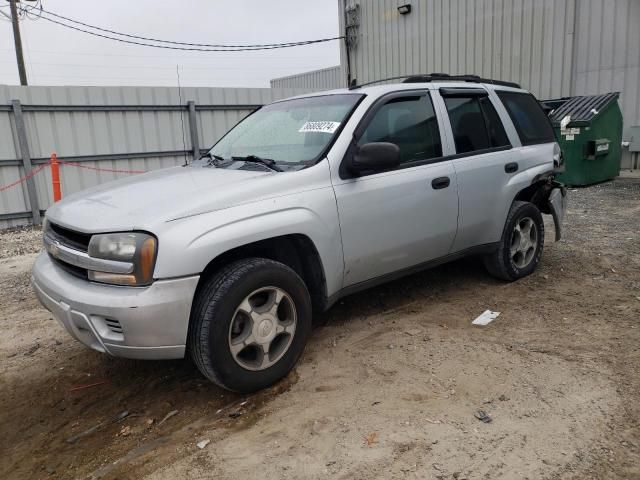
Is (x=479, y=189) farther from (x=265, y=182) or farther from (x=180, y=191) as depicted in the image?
(x=180, y=191)

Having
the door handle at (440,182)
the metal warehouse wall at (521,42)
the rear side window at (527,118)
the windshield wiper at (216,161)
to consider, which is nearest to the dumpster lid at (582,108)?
the metal warehouse wall at (521,42)

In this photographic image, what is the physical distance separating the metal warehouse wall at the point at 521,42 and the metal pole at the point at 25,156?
1076cm

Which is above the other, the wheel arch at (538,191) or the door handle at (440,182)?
the door handle at (440,182)

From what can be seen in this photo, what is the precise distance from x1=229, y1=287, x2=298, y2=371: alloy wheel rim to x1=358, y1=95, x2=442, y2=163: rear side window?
48.6 inches

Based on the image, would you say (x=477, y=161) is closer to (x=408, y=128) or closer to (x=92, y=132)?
(x=408, y=128)

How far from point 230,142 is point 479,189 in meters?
2.03

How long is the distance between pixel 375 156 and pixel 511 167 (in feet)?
5.83

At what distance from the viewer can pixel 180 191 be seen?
3133 mm

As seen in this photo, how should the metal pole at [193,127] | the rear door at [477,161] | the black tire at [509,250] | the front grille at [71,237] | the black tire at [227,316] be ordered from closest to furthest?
the black tire at [227,316]
the front grille at [71,237]
the rear door at [477,161]
the black tire at [509,250]
the metal pole at [193,127]

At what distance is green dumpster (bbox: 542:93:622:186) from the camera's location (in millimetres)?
10188

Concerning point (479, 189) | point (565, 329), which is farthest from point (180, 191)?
point (565, 329)

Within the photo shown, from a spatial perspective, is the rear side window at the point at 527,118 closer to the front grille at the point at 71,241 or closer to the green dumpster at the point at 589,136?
the front grille at the point at 71,241

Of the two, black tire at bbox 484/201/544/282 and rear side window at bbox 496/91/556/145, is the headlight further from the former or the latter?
rear side window at bbox 496/91/556/145

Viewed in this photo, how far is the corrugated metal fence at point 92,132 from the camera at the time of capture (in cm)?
921
